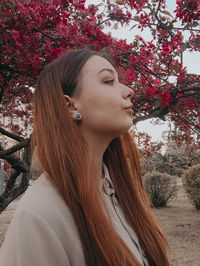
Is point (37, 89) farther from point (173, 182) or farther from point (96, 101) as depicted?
point (173, 182)

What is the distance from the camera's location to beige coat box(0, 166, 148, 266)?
2.52 ft

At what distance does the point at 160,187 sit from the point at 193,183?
170 cm

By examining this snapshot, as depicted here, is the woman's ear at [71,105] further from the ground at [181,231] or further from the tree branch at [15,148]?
the tree branch at [15,148]

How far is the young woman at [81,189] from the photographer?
0.80 m

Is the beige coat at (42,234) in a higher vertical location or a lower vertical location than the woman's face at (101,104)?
lower

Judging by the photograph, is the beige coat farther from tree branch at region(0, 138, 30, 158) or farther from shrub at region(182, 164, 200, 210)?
shrub at region(182, 164, 200, 210)

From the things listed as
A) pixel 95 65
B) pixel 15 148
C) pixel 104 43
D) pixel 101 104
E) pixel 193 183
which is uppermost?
pixel 104 43

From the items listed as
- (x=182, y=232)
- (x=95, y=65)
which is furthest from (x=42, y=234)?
(x=182, y=232)

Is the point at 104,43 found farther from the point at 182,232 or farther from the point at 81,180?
the point at 182,232

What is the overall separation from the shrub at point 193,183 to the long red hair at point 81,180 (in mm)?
8223

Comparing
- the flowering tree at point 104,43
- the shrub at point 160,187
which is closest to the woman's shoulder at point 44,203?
the flowering tree at point 104,43

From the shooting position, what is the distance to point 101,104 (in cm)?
109

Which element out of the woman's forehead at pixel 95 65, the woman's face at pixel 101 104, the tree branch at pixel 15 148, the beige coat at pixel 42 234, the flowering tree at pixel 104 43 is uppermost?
the flowering tree at pixel 104 43

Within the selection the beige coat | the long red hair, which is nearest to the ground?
the long red hair
